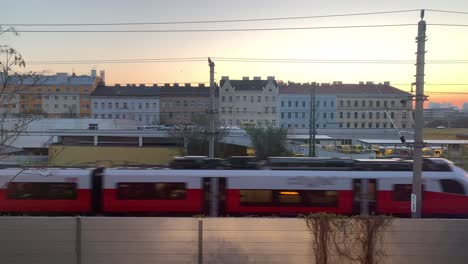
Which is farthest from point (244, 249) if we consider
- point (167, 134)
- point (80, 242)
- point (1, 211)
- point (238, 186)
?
point (167, 134)

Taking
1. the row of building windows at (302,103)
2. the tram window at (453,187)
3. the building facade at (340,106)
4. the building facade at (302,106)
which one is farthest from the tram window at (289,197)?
the row of building windows at (302,103)

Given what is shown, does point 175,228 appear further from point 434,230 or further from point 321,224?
point 434,230

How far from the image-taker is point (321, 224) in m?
9.20

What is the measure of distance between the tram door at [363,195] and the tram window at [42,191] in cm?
943

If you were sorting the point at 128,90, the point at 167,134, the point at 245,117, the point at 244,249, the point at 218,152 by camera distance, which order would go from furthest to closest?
the point at 128,90
the point at 245,117
the point at 167,134
the point at 218,152
the point at 244,249

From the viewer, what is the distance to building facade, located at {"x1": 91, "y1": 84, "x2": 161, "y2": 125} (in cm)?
8700

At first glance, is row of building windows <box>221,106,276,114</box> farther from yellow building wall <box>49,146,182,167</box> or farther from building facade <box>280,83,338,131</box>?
yellow building wall <box>49,146,182,167</box>

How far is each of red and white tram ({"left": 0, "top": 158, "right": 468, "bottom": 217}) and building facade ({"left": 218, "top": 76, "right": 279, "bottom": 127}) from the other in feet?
216

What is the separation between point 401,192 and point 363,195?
1265mm

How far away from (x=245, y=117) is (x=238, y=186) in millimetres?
66252

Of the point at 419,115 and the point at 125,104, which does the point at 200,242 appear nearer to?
the point at 419,115

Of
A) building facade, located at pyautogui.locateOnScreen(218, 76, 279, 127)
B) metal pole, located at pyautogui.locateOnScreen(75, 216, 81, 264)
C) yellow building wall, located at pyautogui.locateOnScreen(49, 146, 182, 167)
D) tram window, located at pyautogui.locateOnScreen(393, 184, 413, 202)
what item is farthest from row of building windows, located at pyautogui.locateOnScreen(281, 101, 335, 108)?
metal pole, located at pyautogui.locateOnScreen(75, 216, 81, 264)

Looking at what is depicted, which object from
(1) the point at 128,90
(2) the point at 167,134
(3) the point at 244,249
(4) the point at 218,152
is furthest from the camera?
(1) the point at 128,90

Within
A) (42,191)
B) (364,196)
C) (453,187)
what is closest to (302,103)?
(453,187)
